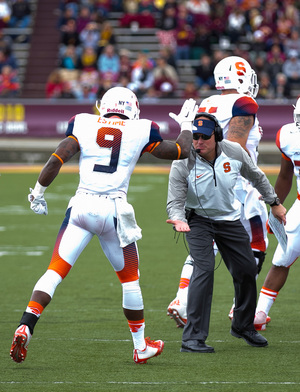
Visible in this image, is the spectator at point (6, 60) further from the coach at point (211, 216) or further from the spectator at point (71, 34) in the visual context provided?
the coach at point (211, 216)

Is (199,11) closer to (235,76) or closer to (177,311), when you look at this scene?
(235,76)

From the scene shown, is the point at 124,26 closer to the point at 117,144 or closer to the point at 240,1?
the point at 240,1

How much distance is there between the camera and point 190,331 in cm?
613

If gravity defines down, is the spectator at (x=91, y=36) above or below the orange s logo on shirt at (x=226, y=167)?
below

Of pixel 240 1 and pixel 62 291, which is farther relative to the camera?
pixel 240 1

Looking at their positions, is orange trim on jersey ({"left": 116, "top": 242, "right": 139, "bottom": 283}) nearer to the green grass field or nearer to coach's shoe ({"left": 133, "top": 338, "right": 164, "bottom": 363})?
coach's shoe ({"left": 133, "top": 338, "right": 164, "bottom": 363})

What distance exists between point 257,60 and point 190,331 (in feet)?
55.6

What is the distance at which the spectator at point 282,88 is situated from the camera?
71.1 feet

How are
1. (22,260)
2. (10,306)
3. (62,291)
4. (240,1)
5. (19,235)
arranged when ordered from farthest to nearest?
(240,1)
(19,235)
(22,260)
(62,291)
(10,306)

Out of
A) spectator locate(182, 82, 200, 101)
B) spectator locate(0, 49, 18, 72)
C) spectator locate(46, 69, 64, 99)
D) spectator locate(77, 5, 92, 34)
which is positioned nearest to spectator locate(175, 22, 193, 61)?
spectator locate(77, 5, 92, 34)

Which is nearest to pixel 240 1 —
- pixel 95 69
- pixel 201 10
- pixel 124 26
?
pixel 201 10

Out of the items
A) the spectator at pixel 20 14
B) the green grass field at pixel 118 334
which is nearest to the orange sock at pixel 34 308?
the green grass field at pixel 118 334

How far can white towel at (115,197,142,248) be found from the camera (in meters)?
5.71

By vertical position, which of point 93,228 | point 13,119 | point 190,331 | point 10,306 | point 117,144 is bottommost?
point 13,119
